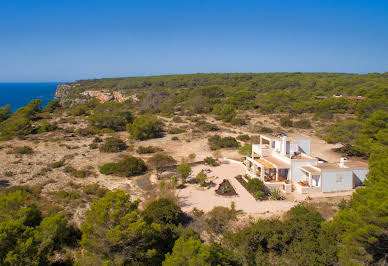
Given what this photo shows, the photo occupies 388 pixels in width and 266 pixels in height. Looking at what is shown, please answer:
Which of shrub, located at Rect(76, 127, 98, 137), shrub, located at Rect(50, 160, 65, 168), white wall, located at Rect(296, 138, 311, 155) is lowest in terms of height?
shrub, located at Rect(50, 160, 65, 168)

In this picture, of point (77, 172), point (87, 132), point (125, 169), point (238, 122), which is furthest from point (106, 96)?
point (125, 169)

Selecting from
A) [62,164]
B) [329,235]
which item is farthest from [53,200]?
[329,235]

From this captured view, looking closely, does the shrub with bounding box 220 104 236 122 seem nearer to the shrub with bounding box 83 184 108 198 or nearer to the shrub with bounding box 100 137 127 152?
the shrub with bounding box 100 137 127 152

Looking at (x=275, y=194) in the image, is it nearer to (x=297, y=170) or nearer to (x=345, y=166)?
(x=297, y=170)

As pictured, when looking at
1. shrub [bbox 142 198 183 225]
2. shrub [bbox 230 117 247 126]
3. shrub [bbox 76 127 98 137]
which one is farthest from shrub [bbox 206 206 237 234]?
shrub [bbox 230 117 247 126]

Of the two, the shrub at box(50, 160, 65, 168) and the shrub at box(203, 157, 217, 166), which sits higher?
the shrub at box(50, 160, 65, 168)

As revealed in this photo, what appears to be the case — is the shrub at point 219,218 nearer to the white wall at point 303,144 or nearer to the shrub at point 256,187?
the shrub at point 256,187

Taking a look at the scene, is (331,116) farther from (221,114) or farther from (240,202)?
(240,202)

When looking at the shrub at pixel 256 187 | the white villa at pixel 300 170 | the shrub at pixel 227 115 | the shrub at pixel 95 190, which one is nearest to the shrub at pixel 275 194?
the shrub at pixel 256 187
